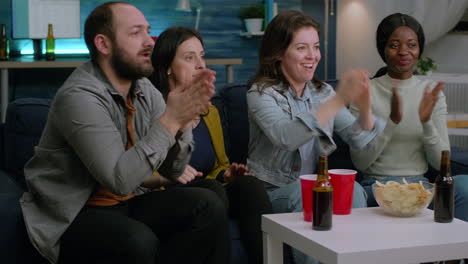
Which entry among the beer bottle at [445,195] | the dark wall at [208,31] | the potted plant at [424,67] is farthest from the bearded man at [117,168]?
the dark wall at [208,31]

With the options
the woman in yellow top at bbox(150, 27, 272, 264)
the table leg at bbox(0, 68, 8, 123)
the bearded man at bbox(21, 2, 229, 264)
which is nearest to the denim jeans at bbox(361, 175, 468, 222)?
the woman in yellow top at bbox(150, 27, 272, 264)

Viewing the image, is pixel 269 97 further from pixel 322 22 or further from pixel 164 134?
pixel 322 22

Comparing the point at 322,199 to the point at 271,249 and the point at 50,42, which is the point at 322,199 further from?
the point at 50,42

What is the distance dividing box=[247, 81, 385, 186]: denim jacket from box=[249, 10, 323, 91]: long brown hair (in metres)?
0.04

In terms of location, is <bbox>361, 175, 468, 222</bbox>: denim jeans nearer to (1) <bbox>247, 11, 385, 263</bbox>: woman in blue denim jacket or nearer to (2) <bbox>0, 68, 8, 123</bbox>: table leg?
(1) <bbox>247, 11, 385, 263</bbox>: woman in blue denim jacket

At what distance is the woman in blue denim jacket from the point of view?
99.7 inches

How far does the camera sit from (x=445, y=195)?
208cm

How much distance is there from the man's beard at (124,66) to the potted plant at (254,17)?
429 cm

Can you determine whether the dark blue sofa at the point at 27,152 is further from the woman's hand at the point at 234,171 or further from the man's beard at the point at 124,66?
the man's beard at the point at 124,66

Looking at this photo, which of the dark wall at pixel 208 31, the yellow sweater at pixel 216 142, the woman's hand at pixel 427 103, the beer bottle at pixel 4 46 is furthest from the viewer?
the dark wall at pixel 208 31

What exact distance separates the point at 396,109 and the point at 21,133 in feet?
4.61

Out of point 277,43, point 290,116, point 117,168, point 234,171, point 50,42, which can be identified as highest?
point 50,42

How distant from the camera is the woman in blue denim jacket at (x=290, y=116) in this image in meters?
2.53

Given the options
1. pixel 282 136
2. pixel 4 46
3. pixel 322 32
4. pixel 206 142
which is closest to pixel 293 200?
pixel 282 136
